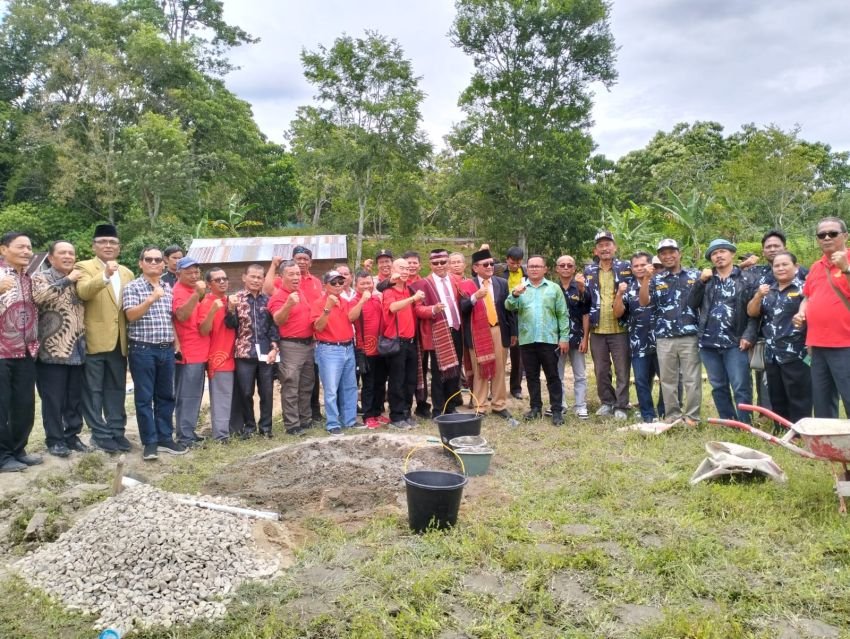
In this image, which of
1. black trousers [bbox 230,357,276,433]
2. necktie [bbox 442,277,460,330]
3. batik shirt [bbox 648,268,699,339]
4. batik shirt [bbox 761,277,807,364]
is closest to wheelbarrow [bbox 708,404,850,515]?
batik shirt [bbox 761,277,807,364]

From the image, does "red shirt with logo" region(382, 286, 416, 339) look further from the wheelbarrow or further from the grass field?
the wheelbarrow

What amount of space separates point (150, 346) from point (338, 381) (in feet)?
6.69

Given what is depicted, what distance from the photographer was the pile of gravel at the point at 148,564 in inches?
122

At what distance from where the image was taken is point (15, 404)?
17.3 ft

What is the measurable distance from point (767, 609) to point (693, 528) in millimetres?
913

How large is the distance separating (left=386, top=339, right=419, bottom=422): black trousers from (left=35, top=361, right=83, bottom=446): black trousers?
3.27 m

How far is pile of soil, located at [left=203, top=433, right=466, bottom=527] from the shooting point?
446cm

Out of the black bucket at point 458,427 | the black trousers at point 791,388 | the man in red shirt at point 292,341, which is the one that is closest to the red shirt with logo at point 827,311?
the black trousers at point 791,388

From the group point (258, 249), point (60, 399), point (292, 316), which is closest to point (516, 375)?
point (292, 316)

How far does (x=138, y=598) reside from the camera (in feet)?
10.3

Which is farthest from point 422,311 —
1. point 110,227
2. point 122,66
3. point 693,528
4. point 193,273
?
point 122,66

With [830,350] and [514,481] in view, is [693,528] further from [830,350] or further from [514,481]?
[830,350]

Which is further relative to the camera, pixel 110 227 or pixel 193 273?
pixel 193 273

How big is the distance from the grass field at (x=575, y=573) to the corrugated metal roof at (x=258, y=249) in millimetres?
12035
